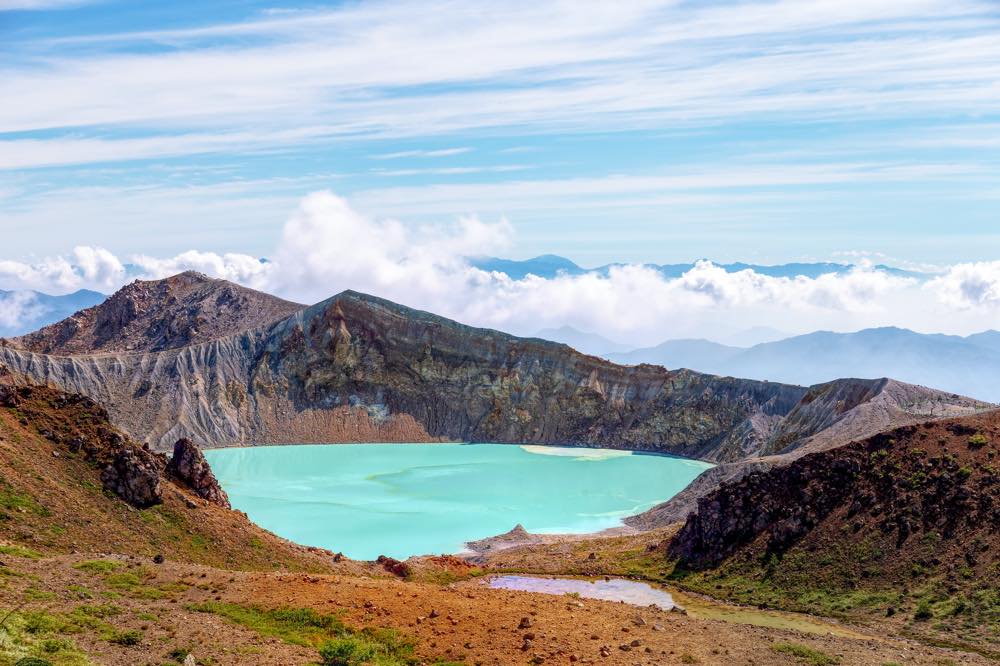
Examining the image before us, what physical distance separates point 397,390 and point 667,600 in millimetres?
81732

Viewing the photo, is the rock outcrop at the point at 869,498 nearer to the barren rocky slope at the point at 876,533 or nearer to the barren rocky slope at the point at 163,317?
the barren rocky slope at the point at 876,533

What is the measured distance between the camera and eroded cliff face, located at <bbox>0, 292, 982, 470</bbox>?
11106 centimetres

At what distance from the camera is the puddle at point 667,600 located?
39375mm

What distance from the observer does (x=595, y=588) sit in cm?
4828

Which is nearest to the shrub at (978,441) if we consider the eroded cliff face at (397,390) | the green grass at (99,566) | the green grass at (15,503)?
the green grass at (99,566)

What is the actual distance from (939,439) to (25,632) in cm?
4481

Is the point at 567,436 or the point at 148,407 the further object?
the point at 567,436

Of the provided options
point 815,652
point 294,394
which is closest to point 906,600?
point 815,652

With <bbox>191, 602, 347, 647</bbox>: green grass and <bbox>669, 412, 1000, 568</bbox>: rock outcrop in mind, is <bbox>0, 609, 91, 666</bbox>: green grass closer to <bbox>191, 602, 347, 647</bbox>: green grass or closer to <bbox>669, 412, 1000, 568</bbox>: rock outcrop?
<bbox>191, 602, 347, 647</bbox>: green grass

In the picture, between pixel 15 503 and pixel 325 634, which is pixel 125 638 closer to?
pixel 325 634

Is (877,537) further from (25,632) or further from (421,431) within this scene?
(421,431)

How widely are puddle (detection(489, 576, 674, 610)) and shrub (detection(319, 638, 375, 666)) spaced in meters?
18.7

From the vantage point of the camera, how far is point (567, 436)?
120 m

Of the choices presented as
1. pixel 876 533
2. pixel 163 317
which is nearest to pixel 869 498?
pixel 876 533
